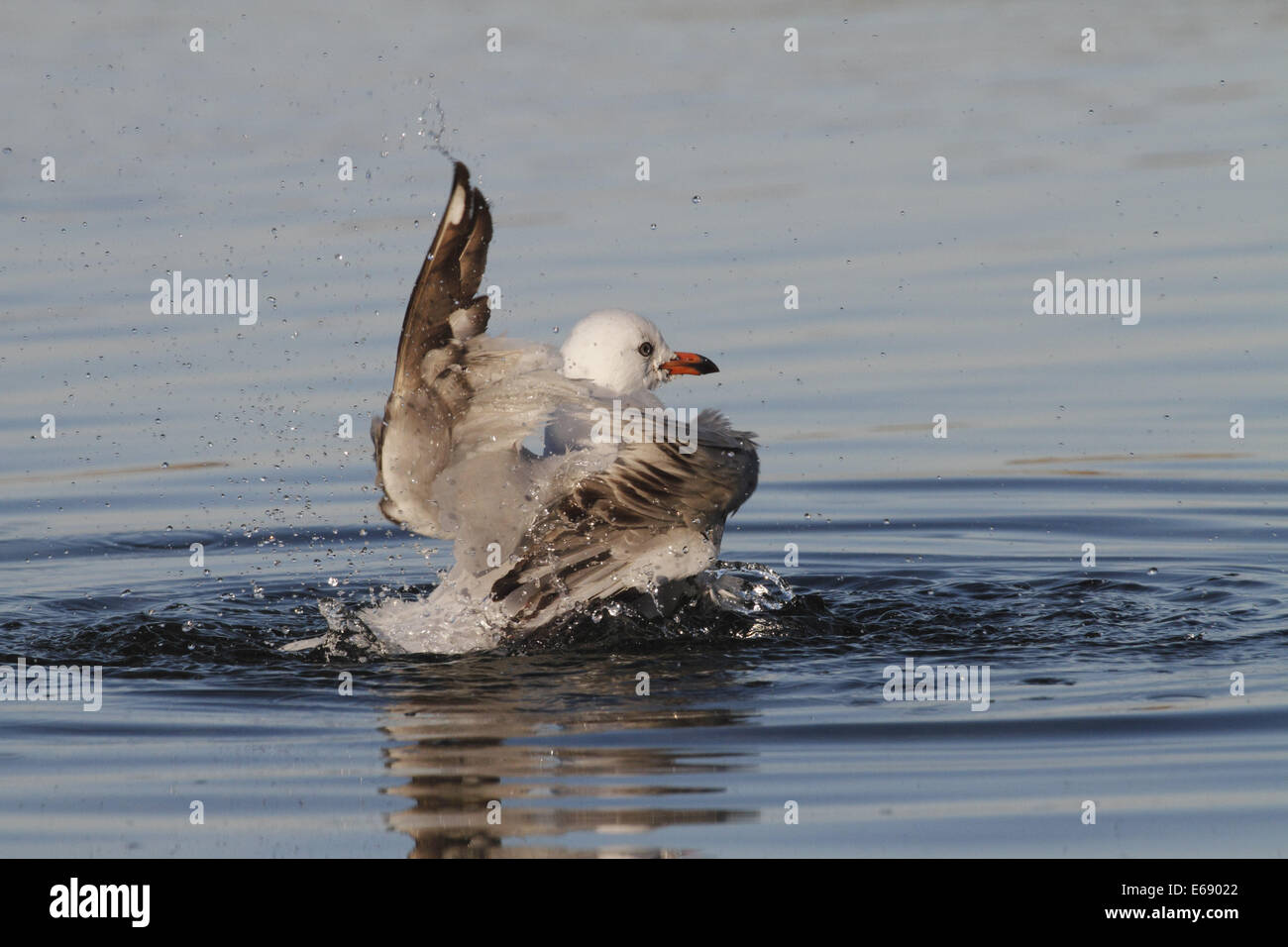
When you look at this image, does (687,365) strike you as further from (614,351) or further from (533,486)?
(533,486)

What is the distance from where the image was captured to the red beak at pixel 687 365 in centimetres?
920

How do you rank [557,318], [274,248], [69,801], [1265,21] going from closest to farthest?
[69,801], [557,318], [274,248], [1265,21]

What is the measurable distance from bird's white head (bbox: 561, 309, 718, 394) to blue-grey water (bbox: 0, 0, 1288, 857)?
3.91ft

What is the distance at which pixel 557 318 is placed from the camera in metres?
11.9

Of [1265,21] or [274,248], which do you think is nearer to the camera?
[274,248]

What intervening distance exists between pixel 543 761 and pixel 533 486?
60.8 inches

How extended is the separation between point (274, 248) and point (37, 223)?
80.7 inches

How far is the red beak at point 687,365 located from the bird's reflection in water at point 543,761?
1.76 meters

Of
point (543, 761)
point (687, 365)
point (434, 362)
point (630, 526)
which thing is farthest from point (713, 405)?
point (543, 761)

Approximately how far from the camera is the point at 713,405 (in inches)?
454

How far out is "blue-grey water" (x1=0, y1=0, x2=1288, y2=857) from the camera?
6.31 m

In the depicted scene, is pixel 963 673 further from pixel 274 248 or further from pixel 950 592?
pixel 274 248

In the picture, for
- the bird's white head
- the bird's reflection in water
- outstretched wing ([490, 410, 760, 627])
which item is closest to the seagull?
outstretched wing ([490, 410, 760, 627])

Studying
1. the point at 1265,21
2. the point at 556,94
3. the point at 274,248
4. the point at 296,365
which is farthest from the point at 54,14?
the point at 1265,21
